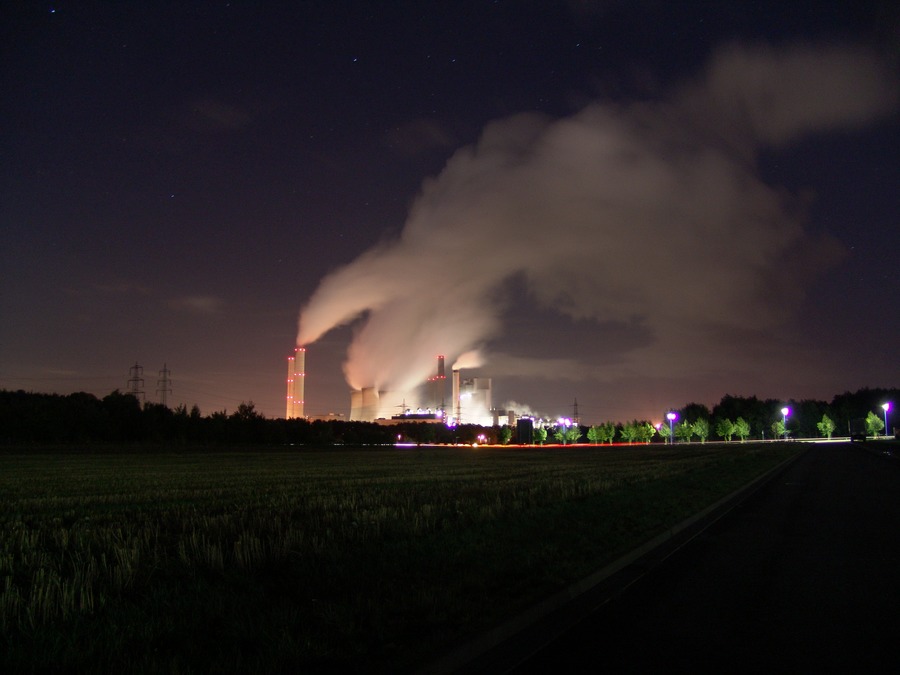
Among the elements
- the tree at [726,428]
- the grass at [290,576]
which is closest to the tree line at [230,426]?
the tree at [726,428]

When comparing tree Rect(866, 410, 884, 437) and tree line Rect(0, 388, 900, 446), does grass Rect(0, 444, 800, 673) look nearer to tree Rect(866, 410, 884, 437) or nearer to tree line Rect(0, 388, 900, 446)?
tree line Rect(0, 388, 900, 446)

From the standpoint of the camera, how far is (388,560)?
413 inches

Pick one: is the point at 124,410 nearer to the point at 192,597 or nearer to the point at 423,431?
the point at 423,431

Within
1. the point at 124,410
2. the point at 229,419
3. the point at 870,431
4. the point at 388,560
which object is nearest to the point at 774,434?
the point at 870,431

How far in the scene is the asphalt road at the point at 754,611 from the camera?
6.58 m

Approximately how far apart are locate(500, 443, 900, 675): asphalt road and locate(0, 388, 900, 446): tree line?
11021cm

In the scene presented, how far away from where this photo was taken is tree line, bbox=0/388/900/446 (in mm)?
A: 106938

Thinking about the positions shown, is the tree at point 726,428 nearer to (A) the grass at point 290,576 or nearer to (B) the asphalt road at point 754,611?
(A) the grass at point 290,576

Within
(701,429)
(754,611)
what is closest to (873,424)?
(701,429)

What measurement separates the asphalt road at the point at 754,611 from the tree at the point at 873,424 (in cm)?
18064

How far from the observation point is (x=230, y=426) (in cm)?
13212

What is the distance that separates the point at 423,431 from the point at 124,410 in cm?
6818

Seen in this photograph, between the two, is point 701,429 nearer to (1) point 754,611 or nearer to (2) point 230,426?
(2) point 230,426

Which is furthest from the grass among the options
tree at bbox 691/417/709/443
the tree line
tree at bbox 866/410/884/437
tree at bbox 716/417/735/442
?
→ tree at bbox 866/410/884/437
